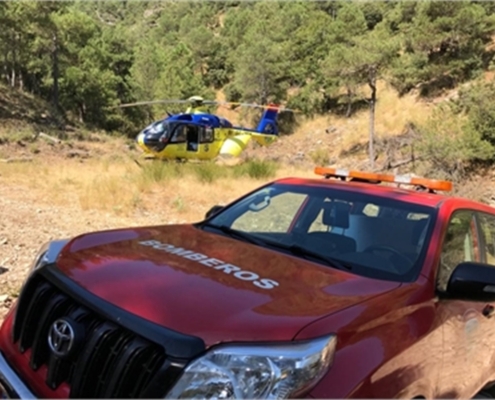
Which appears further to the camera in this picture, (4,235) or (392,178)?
(4,235)

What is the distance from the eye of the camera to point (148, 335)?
64.9 inches

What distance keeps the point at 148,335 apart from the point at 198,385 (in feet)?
0.81

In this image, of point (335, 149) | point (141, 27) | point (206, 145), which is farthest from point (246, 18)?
point (206, 145)

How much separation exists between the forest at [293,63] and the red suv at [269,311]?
20.6 metres

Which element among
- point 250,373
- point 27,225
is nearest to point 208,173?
point 27,225

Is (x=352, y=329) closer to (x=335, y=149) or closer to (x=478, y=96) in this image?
(x=478, y=96)

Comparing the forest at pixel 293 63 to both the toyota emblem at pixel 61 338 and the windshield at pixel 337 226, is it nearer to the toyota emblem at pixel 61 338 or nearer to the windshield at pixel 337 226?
the windshield at pixel 337 226

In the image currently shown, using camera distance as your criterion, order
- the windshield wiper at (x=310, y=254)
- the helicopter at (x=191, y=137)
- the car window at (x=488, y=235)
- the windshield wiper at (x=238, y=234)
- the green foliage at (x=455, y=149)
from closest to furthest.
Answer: the windshield wiper at (x=310, y=254)
the windshield wiper at (x=238, y=234)
the car window at (x=488, y=235)
the helicopter at (x=191, y=137)
the green foliage at (x=455, y=149)

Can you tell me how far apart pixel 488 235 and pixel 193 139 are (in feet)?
52.8

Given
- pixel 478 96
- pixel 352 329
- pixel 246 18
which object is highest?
pixel 246 18

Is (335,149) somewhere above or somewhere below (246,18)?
below

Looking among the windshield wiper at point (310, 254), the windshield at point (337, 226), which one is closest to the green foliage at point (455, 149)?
the windshield at point (337, 226)

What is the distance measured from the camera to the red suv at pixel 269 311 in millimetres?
1621

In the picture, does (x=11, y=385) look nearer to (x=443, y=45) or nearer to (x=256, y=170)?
(x=256, y=170)
